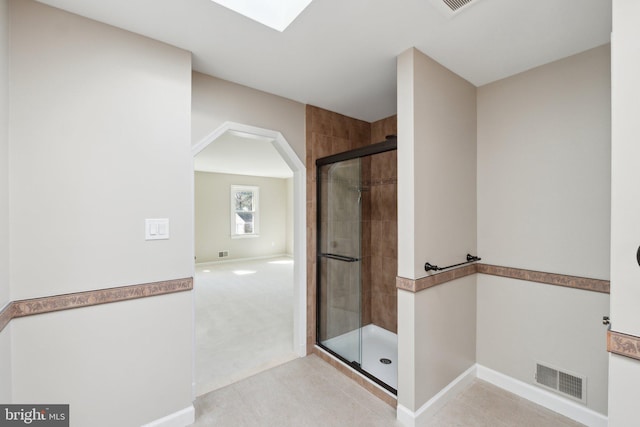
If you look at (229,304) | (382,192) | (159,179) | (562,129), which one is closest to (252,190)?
(229,304)

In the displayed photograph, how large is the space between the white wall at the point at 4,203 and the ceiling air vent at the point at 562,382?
321cm

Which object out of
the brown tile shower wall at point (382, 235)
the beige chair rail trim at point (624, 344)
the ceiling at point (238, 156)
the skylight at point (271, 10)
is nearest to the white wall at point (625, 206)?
the beige chair rail trim at point (624, 344)

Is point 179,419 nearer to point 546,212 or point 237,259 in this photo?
point 546,212

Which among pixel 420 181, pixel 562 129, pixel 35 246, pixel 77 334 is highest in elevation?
pixel 562 129

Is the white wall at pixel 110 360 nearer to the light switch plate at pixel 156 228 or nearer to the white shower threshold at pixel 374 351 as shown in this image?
the light switch plate at pixel 156 228

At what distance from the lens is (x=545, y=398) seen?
1992mm

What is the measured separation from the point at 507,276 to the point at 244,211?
727 cm

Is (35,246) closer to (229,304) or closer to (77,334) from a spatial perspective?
(77,334)

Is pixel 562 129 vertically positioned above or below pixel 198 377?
above

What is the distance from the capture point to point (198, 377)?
2379 mm

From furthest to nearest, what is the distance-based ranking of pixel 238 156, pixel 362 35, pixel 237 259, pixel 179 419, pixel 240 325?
pixel 237 259, pixel 238 156, pixel 240 325, pixel 179 419, pixel 362 35

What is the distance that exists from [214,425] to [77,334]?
102cm

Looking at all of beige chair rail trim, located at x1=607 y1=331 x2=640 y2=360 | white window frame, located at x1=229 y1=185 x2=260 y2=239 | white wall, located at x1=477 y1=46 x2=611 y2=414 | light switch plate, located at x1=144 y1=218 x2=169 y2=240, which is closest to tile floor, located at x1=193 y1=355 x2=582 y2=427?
white wall, located at x1=477 y1=46 x2=611 y2=414
